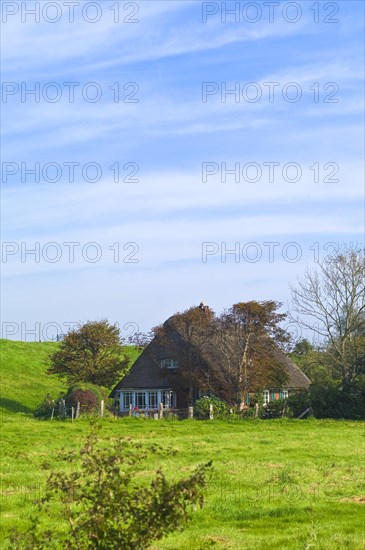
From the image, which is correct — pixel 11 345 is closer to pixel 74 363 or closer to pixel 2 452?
pixel 74 363

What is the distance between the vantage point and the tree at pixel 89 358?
191ft

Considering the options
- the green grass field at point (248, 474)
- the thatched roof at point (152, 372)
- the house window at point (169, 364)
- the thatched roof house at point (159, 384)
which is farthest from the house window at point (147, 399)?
the green grass field at point (248, 474)

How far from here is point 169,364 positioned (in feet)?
185

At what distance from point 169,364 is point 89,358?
6.88 metres

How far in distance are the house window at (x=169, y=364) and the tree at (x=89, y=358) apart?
4.49m

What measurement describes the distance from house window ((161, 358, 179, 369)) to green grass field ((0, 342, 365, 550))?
11614 millimetres

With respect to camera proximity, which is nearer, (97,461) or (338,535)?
(97,461)

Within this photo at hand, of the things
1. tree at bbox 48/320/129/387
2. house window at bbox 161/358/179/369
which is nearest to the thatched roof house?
house window at bbox 161/358/179/369

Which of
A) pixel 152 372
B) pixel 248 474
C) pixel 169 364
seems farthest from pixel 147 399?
pixel 248 474

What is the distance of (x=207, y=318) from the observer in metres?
54.1

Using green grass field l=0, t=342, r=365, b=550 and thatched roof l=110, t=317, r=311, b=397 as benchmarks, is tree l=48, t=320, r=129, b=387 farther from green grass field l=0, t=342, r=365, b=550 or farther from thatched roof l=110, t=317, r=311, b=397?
green grass field l=0, t=342, r=365, b=550

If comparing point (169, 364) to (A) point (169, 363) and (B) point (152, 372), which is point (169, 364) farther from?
(B) point (152, 372)

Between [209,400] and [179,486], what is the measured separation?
141ft

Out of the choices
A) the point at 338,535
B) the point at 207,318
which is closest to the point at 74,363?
the point at 207,318
